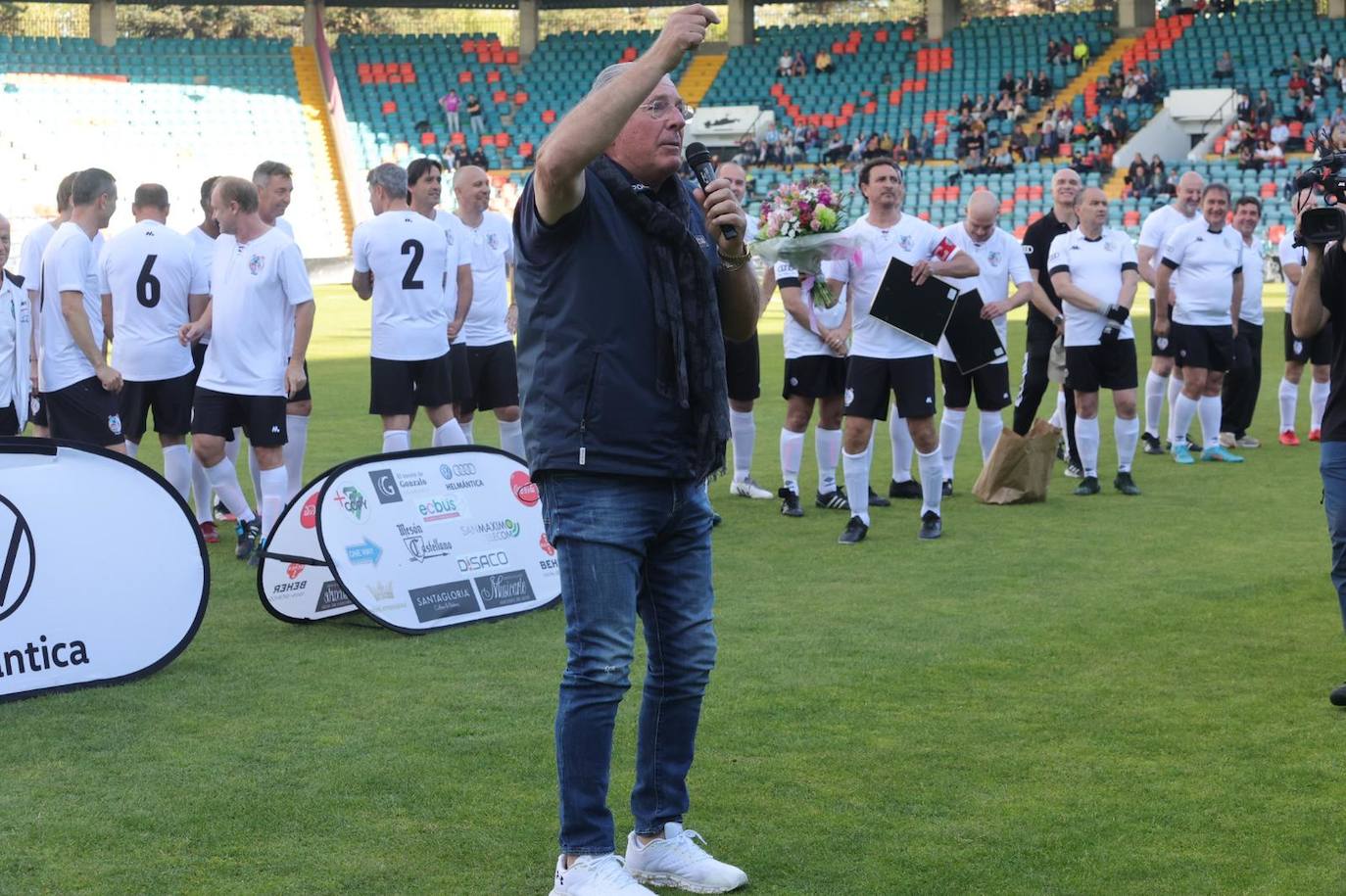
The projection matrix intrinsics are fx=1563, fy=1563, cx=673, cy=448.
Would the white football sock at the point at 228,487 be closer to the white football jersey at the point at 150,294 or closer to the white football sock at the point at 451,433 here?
the white football jersey at the point at 150,294

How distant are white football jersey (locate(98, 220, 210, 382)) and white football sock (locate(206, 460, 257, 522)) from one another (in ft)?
2.50

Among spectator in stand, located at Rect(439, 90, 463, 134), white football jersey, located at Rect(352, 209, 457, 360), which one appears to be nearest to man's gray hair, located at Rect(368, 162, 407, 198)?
white football jersey, located at Rect(352, 209, 457, 360)

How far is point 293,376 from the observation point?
26.6 feet

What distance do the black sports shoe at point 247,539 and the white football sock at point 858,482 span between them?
3.37 meters

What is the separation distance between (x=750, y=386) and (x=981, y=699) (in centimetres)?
474

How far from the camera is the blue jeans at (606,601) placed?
372 cm

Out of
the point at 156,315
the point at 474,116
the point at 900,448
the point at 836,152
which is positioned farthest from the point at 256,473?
the point at 474,116

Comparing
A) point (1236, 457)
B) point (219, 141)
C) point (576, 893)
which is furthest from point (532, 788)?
point (219, 141)

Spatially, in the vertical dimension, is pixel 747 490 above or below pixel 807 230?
below

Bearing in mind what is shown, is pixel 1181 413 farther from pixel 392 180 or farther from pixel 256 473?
pixel 256 473

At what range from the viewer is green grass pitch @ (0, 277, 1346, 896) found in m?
4.12

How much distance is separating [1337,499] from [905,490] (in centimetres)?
543

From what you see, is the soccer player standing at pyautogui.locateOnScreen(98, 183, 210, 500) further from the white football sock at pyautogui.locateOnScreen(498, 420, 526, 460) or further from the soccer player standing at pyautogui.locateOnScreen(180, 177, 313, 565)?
the white football sock at pyautogui.locateOnScreen(498, 420, 526, 460)

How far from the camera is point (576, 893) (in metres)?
3.76
